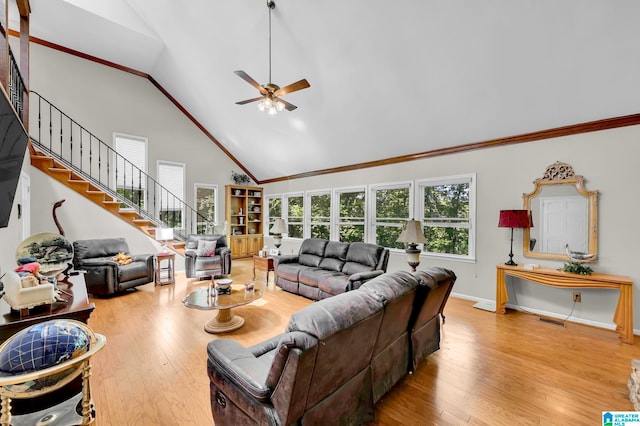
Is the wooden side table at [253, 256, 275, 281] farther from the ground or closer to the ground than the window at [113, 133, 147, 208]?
closer to the ground

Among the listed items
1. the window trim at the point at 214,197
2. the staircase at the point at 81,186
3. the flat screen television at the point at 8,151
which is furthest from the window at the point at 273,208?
the flat screen television at the point at 8,151

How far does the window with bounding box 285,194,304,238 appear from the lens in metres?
7.74

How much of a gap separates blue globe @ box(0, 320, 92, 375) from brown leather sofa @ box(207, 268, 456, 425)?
0.73 metres

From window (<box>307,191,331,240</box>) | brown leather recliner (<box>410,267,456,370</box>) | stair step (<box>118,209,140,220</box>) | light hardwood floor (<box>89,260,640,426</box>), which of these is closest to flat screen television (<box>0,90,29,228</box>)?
light hardwood floor (<box>89,260,640,426</box>)

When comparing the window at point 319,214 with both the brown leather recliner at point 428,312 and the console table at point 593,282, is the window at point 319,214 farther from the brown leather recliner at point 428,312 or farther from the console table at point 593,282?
the brown leather recliner at point 428,312

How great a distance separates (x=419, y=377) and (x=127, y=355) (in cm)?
283

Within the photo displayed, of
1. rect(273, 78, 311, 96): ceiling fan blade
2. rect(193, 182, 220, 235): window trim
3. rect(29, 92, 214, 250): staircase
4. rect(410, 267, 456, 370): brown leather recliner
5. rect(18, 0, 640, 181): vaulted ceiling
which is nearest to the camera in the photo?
rect(410, 267, 456, 370): brown leather recliner

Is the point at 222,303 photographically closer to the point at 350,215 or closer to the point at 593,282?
the point at 350,215

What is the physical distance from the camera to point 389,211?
568cm

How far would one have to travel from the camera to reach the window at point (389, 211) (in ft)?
17.8

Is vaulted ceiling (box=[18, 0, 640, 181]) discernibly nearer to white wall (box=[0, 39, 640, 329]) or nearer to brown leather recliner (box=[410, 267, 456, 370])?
white wall (box=[0, 39, 640, 329])

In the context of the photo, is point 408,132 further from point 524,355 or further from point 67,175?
point 67,175

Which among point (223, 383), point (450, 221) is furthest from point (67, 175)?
point (450, 221)

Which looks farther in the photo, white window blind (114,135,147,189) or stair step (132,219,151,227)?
white window blind (114,135,147,189)
